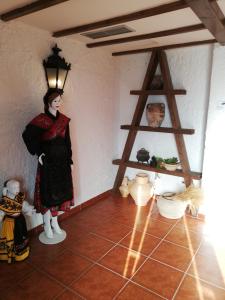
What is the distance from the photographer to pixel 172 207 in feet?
8.22

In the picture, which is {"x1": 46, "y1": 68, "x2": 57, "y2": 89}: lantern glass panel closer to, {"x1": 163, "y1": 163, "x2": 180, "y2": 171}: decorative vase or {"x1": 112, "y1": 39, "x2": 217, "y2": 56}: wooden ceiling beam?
{"x1": 112, "y1": 39, "x2": 217, "y2": 56}: wooden ceiling beam

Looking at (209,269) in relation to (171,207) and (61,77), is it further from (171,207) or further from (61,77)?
(61,77)

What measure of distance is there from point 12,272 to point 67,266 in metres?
0.40

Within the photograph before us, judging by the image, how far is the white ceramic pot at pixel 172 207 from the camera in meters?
2.50

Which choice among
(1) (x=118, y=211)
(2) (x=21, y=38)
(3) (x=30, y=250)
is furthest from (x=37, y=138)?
(1) (x=118, y=211)

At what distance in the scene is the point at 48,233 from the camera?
2.14 m

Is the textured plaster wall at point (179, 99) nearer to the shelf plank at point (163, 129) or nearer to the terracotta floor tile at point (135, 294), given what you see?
the shelf plank at point (163, 129)

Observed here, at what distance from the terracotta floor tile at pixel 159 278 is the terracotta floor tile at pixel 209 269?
14cm

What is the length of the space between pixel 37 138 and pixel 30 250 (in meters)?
0.96

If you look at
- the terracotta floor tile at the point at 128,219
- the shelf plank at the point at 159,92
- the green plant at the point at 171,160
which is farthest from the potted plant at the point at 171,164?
the shelf plank at the point at 159,92

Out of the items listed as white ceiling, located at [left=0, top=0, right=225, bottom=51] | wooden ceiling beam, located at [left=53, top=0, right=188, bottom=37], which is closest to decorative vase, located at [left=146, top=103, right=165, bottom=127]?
white ceiling, located at [left=0, top=0, right=225, bottom=51]

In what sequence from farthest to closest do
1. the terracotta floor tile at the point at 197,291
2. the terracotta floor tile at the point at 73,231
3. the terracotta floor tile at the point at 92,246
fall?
the terracotta floor tile at the point at 73,231, the terracotta floor tile at the point at 92,246, the terracotta floor tile at the point at 197,291

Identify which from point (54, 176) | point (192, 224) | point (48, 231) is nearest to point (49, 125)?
point (54, 176)

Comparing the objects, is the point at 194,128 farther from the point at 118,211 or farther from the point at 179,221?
the point at 118,211
